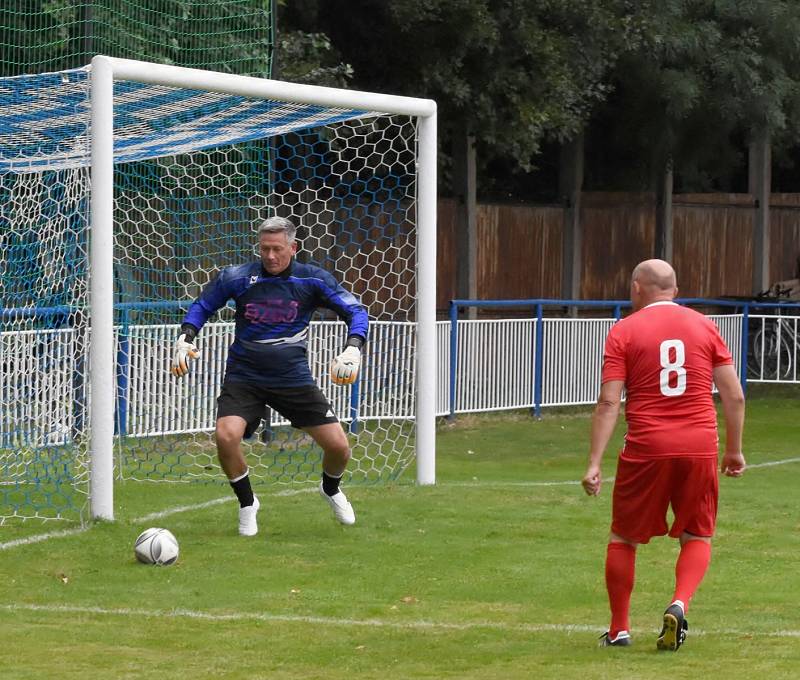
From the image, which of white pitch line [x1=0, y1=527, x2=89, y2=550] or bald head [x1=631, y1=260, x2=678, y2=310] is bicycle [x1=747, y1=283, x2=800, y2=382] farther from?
bald head [x1=631, y1=260, x2=678, y2=310]

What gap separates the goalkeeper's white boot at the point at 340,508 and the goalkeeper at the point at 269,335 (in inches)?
20.8

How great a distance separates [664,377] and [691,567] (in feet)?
2.63

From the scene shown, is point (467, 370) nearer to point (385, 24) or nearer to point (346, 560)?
point (385, 24)

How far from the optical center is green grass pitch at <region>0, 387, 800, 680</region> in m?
6.55

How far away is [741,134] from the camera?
23391mm

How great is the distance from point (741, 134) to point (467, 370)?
24.2 feet

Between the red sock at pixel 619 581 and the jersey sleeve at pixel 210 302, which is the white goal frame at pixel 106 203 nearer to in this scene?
the jersey sleeve at pixel 210 302

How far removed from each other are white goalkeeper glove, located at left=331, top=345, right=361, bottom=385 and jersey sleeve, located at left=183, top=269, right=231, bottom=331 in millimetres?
792

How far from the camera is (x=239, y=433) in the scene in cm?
948

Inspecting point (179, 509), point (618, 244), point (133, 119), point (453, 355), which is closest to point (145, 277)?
point (133, 119)

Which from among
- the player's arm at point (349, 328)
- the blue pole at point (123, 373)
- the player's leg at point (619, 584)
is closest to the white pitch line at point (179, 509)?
the player's arm at point (349, 328)

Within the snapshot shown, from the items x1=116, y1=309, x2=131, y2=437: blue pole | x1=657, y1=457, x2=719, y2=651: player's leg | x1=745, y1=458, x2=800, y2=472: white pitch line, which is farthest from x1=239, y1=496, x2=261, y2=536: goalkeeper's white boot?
x1=745, y1=458, x2=800, y2=472: white pitch line

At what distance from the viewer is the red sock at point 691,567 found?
21.8 ft

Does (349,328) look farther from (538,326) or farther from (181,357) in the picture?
(538,326)
